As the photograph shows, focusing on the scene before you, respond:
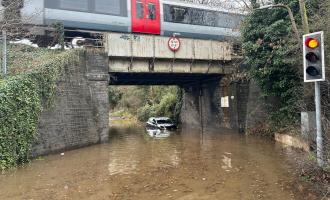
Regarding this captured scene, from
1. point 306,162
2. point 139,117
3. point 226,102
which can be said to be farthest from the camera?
point 139,117

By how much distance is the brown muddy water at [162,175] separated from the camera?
9.17 metres

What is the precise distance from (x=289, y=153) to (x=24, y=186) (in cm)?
1041

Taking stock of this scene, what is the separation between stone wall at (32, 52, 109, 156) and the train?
2246 mm

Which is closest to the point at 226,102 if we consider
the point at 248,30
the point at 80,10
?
the point at 248,30

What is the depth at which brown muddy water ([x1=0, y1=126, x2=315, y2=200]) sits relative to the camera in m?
9.17

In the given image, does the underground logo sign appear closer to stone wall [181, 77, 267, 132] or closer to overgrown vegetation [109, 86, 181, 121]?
stone wall [181, 77, 267, 132]

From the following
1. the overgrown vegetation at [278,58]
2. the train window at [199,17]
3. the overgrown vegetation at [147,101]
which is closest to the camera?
the overgrown vegetation at [278,58]

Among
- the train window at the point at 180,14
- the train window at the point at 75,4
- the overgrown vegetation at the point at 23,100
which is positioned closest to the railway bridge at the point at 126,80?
the overgrown vegetation at the point at 23,100

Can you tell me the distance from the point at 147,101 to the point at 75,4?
2751cm

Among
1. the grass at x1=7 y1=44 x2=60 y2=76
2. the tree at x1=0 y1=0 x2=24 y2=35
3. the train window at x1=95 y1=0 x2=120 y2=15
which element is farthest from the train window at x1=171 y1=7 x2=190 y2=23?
the tree at x1=0 y1=0 x2=24 y2=35

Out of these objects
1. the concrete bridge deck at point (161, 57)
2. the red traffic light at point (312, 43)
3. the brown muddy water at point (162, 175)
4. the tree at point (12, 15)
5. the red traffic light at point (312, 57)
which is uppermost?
the tree at point (12, 15)

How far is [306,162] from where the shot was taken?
348 inches

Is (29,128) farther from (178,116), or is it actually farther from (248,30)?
(178,116)

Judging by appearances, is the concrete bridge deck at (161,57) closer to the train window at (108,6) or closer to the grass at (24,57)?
the train window at (108,6)
